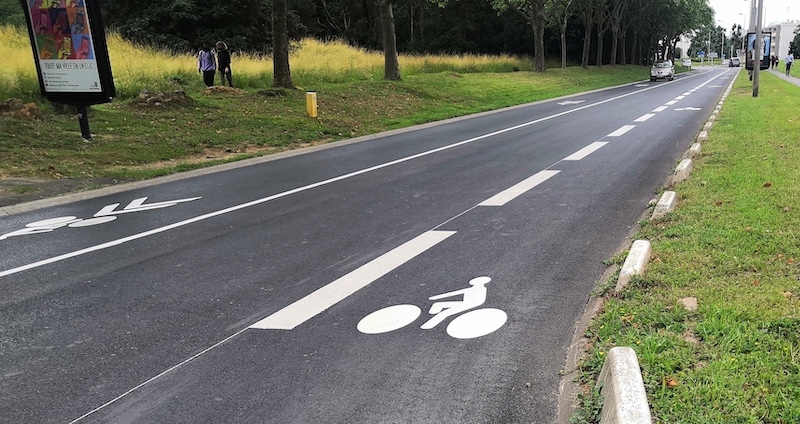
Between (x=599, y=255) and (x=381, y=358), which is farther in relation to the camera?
(x=599, y=255)

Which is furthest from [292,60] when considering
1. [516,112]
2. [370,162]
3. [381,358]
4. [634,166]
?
[381,358]

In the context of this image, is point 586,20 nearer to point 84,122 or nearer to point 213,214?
point 84,122

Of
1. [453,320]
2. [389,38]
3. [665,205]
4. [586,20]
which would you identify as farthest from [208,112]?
[586,20]

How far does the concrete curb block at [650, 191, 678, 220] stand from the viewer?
22.2ft

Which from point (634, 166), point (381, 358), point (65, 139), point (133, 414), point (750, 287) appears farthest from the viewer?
point (65, 139)

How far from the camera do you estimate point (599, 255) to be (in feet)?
19.1

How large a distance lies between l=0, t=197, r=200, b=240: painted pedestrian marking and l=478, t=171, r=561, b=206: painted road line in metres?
4.28

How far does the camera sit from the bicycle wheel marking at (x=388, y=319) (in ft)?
14.1

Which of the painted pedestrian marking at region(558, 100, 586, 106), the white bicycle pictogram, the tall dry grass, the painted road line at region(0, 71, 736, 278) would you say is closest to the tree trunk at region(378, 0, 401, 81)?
the tall dry grass

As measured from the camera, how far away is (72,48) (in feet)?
43.7

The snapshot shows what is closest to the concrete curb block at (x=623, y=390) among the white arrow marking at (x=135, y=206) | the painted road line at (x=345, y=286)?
the painted road line at (x=345, y=286)

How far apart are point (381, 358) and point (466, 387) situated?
0.61 m

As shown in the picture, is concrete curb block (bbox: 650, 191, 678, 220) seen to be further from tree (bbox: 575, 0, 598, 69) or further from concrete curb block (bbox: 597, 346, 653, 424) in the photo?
tree (bbox: 575, 0, 598, 69)

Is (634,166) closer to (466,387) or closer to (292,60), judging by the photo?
(466,387)
